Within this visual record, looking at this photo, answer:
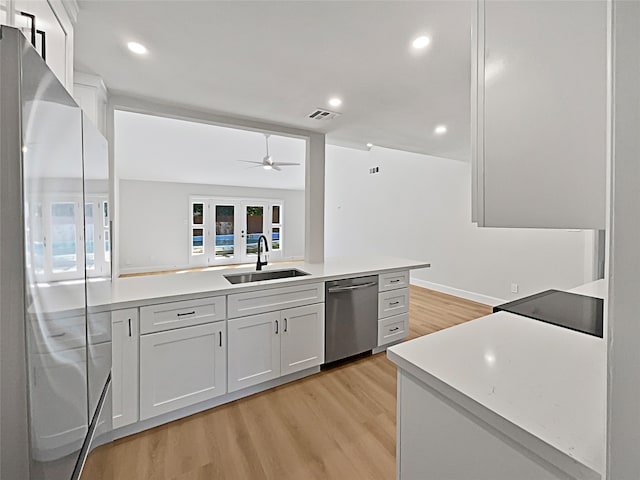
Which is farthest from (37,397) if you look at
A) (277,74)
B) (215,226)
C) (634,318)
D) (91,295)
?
(215,226)

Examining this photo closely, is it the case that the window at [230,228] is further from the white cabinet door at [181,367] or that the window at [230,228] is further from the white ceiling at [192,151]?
the white cabinet door at [181,367]

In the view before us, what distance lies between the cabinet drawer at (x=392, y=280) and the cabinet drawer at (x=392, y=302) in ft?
0.17

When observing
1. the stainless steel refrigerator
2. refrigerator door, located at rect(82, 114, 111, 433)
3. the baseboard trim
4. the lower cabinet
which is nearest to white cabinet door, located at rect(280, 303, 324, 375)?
the lower cabinet

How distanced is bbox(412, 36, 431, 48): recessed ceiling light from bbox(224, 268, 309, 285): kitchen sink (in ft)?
6.19

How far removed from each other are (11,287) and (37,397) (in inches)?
8.7

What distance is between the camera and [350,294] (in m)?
2.70

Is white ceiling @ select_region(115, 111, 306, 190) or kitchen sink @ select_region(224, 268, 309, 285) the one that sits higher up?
white ceiling @ select_region(115, 111, 306, 190)

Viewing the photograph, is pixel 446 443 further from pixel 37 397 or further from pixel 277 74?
pixel 277 74

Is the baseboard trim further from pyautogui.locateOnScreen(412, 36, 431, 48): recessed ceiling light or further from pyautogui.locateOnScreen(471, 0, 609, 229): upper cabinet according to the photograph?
pyautogui.locateOnScreen(471, 0, 609, 229): upper cabinet

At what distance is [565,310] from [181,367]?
2.33 meters

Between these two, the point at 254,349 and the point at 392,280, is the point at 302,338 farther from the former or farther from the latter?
the point at 392,280

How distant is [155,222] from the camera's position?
7.38 meters

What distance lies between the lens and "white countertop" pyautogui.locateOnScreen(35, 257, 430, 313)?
0.99 metres

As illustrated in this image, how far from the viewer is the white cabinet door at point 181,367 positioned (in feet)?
6.00
